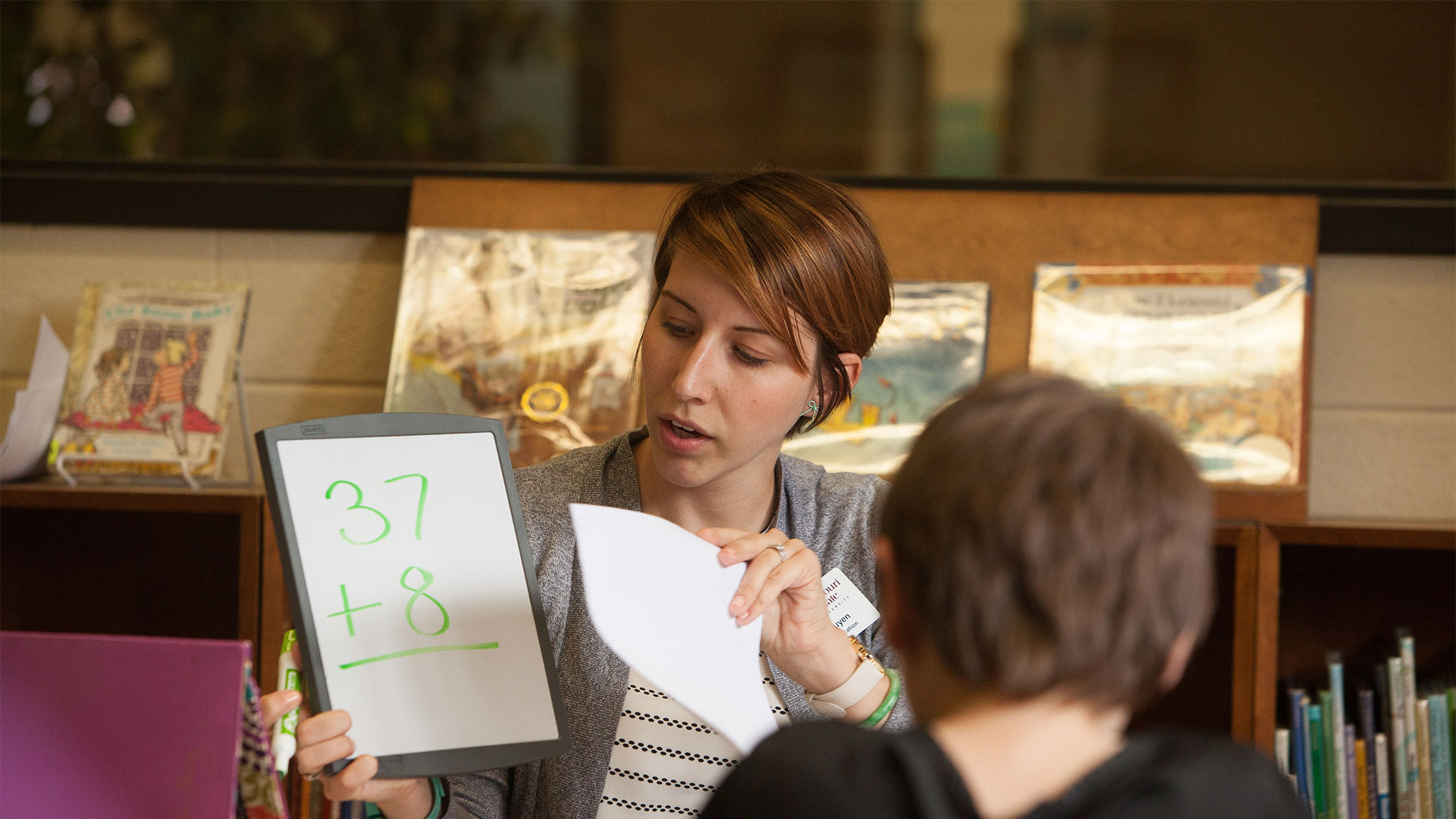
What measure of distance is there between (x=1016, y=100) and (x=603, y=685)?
52.1 inches

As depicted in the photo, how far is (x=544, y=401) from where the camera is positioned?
1675mm

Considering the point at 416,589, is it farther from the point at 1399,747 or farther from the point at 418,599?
the point at 1399,747

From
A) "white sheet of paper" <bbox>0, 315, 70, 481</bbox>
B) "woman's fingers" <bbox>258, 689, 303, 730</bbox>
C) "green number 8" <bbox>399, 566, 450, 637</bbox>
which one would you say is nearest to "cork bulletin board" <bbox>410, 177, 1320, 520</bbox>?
"white sheet of paper" <bbox>0, 315, 70, 481</bbox>

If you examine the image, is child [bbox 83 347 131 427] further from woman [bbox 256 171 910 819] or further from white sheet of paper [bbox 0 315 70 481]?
woman [bbox 256 171 910 819]

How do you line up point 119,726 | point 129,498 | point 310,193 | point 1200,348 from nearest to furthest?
1. point 119,726
2. point 129,498
3. point 1200,348
4. point 310,193

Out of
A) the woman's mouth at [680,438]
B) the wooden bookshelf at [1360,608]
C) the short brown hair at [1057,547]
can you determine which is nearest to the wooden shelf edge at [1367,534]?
Result: the wooden bookshelf at [1360,608]

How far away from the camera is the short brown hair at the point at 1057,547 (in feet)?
2.00

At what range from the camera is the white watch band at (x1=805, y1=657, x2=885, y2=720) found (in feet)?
3.38

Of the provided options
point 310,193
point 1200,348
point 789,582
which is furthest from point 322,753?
point 1200,348

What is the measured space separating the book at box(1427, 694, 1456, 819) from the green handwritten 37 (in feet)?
4.29

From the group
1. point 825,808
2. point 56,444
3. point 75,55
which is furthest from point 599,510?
point 75,55

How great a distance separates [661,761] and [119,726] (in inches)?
21.4

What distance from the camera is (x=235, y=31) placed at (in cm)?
207

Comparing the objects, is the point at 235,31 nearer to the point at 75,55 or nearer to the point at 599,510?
the point at 75,55
